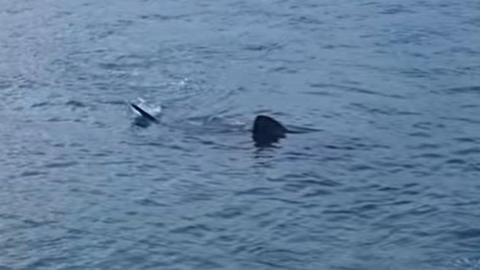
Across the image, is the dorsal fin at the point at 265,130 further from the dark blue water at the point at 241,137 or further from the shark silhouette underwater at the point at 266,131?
the dark blue water at the point at 241,137

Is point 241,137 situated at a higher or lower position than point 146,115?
lower

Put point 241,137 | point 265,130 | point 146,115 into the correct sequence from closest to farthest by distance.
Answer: point 265,130, point 241,137, point 146,115

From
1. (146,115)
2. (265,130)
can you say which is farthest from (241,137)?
(146,115)

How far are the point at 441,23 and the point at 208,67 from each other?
774 centimetres

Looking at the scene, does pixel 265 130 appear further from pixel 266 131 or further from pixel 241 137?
pixel 241 137

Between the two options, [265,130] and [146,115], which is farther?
[146,115]

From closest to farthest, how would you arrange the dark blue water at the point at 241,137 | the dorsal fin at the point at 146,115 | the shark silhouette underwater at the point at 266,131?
1. the dark blue water at the point at 241,137
2. the shark silhouette underwater at the point at 266,131
3. the dorsal fin at the point at 146,115

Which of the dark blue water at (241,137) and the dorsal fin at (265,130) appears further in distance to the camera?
the dorsal fin at (265,130)

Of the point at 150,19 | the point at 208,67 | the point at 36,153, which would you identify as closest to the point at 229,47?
the point at 208,67

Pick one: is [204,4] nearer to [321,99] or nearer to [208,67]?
[208,67]

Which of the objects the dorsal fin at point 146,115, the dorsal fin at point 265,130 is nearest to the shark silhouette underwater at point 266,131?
the dorsal fin at point 265,130

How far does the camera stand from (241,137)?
2998 cm

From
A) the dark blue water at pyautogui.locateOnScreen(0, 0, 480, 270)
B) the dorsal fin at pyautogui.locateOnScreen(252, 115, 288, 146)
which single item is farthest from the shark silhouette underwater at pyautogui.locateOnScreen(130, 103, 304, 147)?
the dark blue water at pyautogui.locateOnScreen(0, 0, 480, 270)

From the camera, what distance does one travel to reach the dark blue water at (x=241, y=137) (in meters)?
24.6
